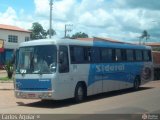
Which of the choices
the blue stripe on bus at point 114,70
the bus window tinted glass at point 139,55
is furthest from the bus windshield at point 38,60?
the bus window tinted glass at point 139,55

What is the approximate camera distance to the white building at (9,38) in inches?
2805

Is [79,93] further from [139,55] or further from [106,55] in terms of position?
[139,55]

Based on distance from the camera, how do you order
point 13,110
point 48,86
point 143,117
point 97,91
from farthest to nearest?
1. point 97,91
2. point 48,86
3. point 13,110
4. point 143,117

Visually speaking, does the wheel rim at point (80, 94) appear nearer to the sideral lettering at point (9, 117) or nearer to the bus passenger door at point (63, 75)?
the bus passenger door at point (63, 75)

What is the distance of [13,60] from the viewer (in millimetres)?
18125

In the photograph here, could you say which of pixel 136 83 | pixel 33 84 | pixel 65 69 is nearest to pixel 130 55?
pixel 136 83

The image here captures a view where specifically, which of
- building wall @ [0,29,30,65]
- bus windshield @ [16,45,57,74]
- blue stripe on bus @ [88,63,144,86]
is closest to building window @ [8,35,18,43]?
building wall @ [0,29,30,65]

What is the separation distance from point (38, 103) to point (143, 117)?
21.6ft

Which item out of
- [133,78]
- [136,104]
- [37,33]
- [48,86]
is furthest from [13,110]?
[37,33]

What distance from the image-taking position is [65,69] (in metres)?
17.5

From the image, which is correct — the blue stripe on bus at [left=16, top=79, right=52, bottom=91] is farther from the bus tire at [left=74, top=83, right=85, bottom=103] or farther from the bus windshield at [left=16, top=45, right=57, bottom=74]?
the bus tire at [left=74, top=83, right=85, bottom=103]

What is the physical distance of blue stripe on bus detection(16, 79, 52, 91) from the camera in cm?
1680

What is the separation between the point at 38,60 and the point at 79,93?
265 cm

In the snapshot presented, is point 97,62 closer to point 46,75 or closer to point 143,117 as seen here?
point 46,75
